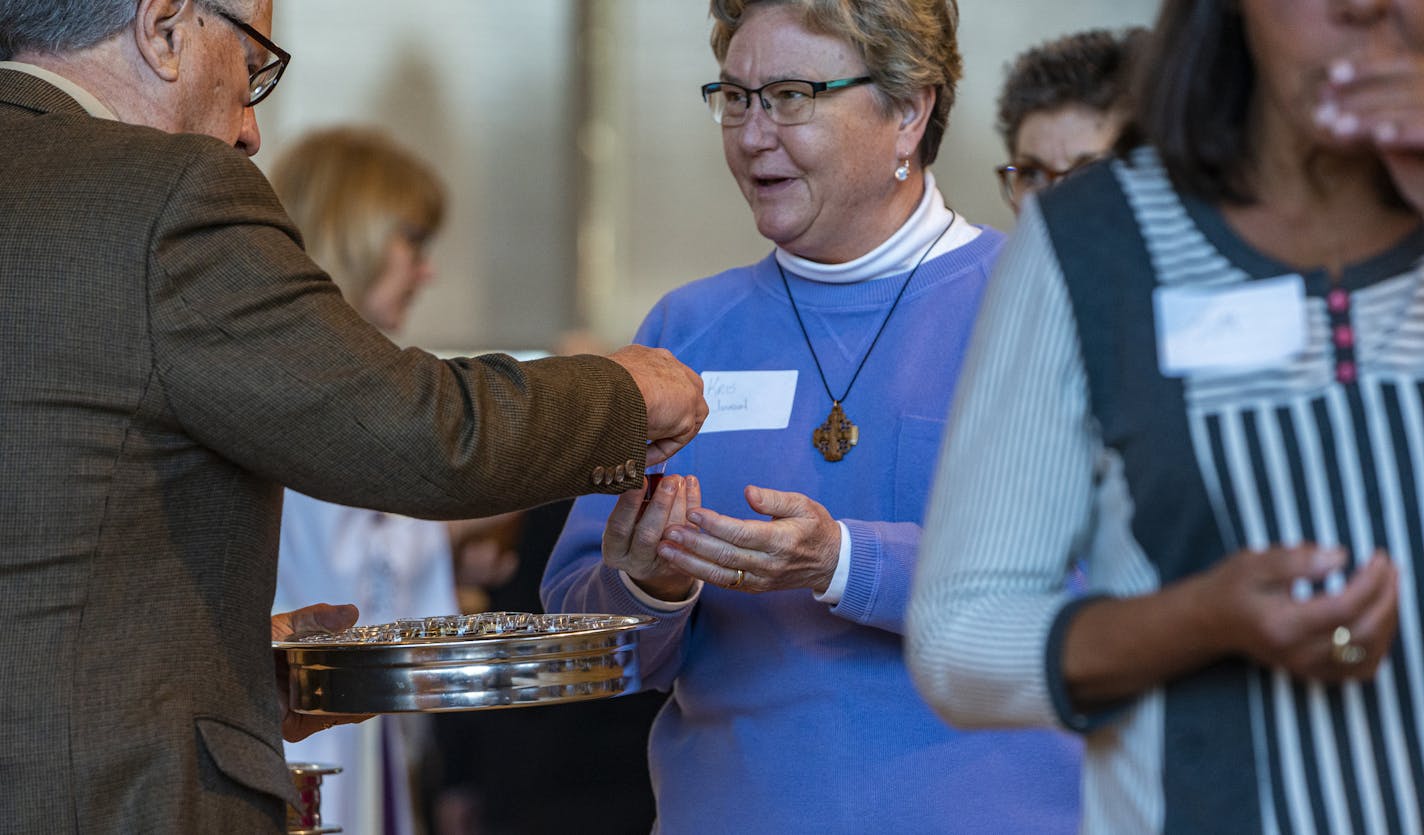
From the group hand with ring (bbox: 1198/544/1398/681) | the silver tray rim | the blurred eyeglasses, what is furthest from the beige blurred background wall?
hand with ring (bbox: 1198/544/1398/681)

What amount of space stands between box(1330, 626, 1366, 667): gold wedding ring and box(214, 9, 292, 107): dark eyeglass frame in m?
1.33

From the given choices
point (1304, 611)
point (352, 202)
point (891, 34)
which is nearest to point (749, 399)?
point (891, 34)

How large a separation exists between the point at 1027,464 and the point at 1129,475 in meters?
0.07

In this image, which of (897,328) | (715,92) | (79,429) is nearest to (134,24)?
(79,429)

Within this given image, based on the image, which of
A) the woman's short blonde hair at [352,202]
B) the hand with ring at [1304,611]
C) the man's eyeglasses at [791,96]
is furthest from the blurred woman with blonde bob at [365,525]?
the hand with ring at [1304,611]

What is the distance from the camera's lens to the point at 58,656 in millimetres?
1528

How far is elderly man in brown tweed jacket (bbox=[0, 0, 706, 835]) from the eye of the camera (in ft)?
5.02

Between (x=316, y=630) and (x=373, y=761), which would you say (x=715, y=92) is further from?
(x=373, y=761)

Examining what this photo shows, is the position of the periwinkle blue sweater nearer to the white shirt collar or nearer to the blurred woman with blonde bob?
the white shirt collar

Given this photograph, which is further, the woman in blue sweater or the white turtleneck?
the white turtleneck

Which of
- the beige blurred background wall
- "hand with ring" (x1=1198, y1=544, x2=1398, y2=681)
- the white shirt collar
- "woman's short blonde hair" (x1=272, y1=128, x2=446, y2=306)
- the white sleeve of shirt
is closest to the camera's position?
"hand with ring" (x1=1198, y1=544, x2=1398, y2=681)

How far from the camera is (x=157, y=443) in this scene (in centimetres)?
158

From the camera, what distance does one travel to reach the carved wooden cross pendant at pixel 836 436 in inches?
83.0

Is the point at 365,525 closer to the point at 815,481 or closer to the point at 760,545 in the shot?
the point at 815,481
